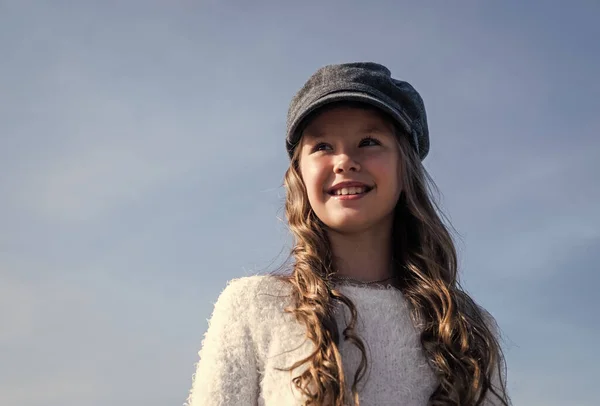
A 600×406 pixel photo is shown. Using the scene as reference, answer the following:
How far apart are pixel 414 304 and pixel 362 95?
38.3 inches

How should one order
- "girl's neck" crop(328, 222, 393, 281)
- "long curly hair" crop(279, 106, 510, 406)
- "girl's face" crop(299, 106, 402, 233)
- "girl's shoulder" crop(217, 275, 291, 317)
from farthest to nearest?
"girl's neck" crop(328, 222, 393, 281) → "girl's face" crop(299, 106, 402, 233) → "girl's shoulder" crop(217, 275, 291, 317) → "long curly hair" crop(279, 106, 510, 406)

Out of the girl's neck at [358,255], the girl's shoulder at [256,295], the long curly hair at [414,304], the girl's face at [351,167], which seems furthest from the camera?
the girl's neck at [358,255]

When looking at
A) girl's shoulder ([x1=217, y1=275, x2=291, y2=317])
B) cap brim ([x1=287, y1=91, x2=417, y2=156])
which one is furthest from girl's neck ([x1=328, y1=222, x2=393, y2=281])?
cap brim ([x1=287, y1=91, x2=417, y2=156])

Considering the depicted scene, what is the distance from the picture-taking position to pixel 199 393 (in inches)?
131

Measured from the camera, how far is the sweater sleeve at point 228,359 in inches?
129

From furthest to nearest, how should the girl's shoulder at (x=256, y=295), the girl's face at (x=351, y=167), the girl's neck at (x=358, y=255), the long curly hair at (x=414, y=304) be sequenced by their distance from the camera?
1. the girl's neck at (x=358, y=255)
2. the girl's face at (x=351, y=167)
3. the girl's shoulder at (x=256, y=295)
4. the long curly hair at (x=414, y=304)

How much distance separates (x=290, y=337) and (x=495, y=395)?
3.34 ft

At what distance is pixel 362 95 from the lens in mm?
3570

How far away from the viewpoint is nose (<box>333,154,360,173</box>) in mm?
3529

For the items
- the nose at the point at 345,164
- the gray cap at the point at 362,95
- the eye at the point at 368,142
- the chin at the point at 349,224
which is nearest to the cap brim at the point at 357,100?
the gray cap at the point at 362,95

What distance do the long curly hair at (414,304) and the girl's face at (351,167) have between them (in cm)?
10

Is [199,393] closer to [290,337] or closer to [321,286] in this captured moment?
[290,337]

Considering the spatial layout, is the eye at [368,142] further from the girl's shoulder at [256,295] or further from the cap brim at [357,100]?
the girl's shoulder at [256,295]

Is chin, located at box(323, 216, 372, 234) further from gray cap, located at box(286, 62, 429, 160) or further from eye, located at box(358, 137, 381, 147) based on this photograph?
gray cap, located at box(286, 62, 429, 160)
